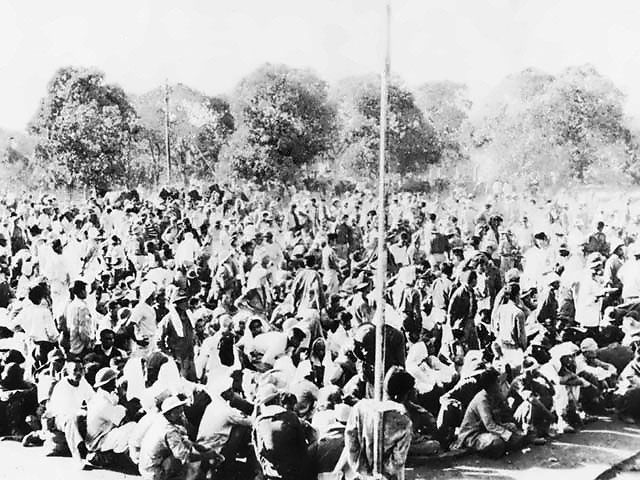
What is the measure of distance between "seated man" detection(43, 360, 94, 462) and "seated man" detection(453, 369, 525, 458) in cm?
329

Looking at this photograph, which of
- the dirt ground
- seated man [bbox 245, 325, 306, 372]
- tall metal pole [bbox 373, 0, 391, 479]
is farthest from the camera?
seated man [bbox 245, 325, 306, 372]

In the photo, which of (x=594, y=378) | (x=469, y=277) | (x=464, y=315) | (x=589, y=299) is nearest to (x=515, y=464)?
(x=594, y=378)

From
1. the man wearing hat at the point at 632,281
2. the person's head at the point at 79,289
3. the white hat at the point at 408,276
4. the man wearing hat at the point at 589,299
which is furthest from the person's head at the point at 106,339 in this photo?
the man wearing hat at the point at 632,281

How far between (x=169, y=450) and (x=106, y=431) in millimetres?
876

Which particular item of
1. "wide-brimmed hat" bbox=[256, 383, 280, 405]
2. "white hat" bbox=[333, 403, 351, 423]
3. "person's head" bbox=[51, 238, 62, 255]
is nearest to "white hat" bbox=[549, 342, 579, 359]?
"white hat" bbox=[333, 403, 351, 423]

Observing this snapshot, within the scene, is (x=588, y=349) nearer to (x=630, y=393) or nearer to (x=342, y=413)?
(x=630, y=393)

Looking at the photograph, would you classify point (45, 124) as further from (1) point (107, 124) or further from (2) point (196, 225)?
(2) point (196, 225)

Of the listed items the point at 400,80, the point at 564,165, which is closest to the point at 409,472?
the point at 564,165

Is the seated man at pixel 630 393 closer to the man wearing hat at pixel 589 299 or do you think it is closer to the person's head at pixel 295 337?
the man wearing hat at pixel 589 299

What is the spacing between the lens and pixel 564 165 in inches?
599

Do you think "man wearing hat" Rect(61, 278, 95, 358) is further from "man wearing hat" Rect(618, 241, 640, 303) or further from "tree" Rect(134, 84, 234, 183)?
"tree" Rect(134, 84, 234, 183)

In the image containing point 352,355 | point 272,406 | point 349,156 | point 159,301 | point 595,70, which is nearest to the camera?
point 272,406

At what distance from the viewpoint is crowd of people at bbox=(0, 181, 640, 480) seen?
5.99 m

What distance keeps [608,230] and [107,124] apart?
10878 mm
